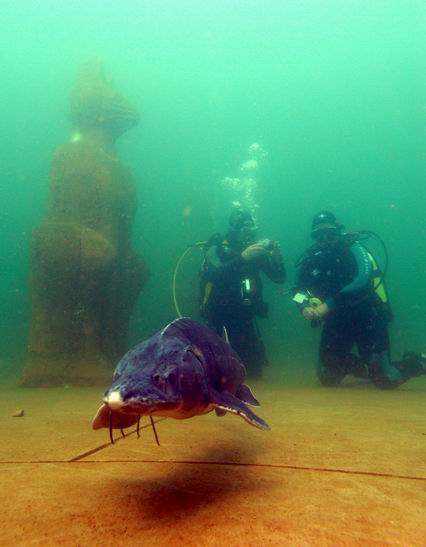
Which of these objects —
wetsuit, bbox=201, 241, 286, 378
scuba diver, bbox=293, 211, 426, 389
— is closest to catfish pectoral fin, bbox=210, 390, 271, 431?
scuba diver, bbox=293, 211, 426, 389

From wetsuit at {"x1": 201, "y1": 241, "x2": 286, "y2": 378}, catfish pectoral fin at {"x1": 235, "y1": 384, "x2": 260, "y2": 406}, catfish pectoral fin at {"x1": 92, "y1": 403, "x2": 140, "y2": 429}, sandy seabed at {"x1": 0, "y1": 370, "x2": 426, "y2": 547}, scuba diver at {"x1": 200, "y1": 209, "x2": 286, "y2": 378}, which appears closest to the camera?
sandy seabed at {"x1": 0, "y1": 370, "x2": 426, "y2": 547}

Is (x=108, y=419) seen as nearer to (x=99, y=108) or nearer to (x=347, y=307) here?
(x=347, y=307)

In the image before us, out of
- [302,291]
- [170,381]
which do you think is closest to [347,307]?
[302,291]

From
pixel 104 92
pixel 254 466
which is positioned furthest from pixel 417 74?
pixel 254 466

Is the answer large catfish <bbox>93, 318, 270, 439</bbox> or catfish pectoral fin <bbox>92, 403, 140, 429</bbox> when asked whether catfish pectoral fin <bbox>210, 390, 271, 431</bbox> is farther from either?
catfish pectoral fin <bbox>92, 403, 140, 429</bbox>

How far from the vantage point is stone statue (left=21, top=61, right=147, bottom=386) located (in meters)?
10.0

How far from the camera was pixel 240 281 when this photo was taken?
32.9ft

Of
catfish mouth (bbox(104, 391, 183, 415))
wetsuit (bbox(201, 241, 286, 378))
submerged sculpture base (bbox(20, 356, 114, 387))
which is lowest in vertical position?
submerged sculpture base (bbox(20, 356, 114, 387))

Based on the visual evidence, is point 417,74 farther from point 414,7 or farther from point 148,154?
point 148,154

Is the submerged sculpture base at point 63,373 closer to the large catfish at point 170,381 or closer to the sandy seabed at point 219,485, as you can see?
the sandy seabed at point 219,485

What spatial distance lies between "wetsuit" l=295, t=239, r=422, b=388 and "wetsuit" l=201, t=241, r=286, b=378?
1107 millimetres

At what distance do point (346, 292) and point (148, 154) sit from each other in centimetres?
11539

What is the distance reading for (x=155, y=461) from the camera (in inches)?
104

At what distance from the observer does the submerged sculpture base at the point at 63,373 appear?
9.49 m
